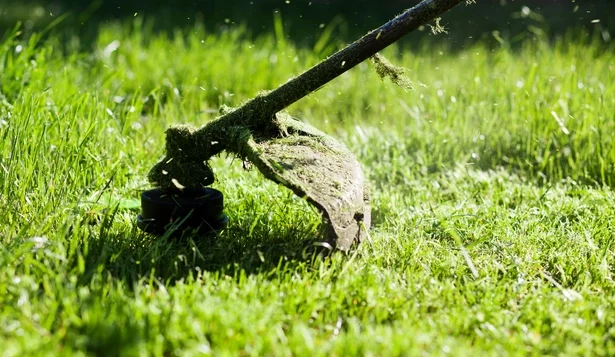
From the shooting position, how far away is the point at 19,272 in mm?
2611

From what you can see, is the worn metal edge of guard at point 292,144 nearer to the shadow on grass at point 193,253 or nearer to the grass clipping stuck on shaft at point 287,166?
the grass clipping stuck on shaft at point 287,166

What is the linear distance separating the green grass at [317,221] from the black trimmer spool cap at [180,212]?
0.27 ft

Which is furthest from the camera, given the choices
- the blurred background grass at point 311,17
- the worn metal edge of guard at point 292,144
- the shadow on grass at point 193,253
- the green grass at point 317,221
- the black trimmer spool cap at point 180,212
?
the blurred background grass at point 311,17

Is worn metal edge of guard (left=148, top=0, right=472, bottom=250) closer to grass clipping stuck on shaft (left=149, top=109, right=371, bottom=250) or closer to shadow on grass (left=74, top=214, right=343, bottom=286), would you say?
grass clipping stuck on shaft (left=149, top=109, right=371, bottom=250)

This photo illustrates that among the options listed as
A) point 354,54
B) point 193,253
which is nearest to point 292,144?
point 354,54

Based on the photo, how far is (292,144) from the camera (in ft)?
10.5

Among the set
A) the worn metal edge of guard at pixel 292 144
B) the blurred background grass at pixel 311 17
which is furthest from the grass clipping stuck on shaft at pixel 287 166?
Result: the blurred background grass at pixel 311 17

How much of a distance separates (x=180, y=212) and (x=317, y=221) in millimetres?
560

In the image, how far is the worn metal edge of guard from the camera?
115 inches

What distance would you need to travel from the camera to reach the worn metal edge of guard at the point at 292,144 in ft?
9.59

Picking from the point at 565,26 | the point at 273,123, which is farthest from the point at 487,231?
the point at 565,26

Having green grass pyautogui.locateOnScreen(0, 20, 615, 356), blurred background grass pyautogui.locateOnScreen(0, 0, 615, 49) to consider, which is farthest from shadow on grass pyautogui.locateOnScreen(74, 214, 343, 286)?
blurred background grass pyautogui.locateOnScreen(0, 0, 615, 49)

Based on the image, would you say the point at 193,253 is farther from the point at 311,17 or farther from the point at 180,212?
the point at 311,17

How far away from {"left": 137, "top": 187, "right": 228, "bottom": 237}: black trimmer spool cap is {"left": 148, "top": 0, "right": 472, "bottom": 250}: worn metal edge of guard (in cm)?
6
